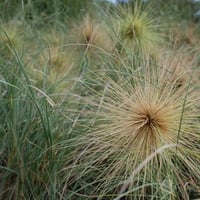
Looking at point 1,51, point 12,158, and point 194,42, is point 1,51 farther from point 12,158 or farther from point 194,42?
point 194,42

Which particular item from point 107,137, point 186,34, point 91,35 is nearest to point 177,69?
point 107,137

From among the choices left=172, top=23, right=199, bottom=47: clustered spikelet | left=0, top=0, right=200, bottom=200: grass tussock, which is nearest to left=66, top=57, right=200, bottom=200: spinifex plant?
left=0, top=0, right=200, bottom=200: grass tussock

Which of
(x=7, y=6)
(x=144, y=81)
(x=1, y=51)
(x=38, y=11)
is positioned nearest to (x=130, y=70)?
(x=144, y=81)

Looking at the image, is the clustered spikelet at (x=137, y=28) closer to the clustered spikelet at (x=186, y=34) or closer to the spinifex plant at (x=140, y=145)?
the clustered spikelet at (x=186, y=34)

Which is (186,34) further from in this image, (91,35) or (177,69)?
(177,69)

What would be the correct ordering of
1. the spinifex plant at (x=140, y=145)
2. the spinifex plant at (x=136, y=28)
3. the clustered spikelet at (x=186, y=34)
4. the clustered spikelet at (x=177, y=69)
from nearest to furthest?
the spinifex plant at (x=140, y=145) < the clustered spikelet at (x=177, y=69) < the spinifex plant at (x=136, y=28) < the clustered spikelet at (x=186, y=34)

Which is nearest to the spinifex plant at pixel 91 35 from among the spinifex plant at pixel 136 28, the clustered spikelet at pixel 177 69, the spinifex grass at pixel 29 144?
the spinifex plant at pixel 136 28

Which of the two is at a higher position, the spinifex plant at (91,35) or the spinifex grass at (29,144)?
the spinifex plant at (91,35)

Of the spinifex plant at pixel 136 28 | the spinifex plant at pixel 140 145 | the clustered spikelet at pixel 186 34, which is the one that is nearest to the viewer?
the spinifex plant at pixel 140 145
